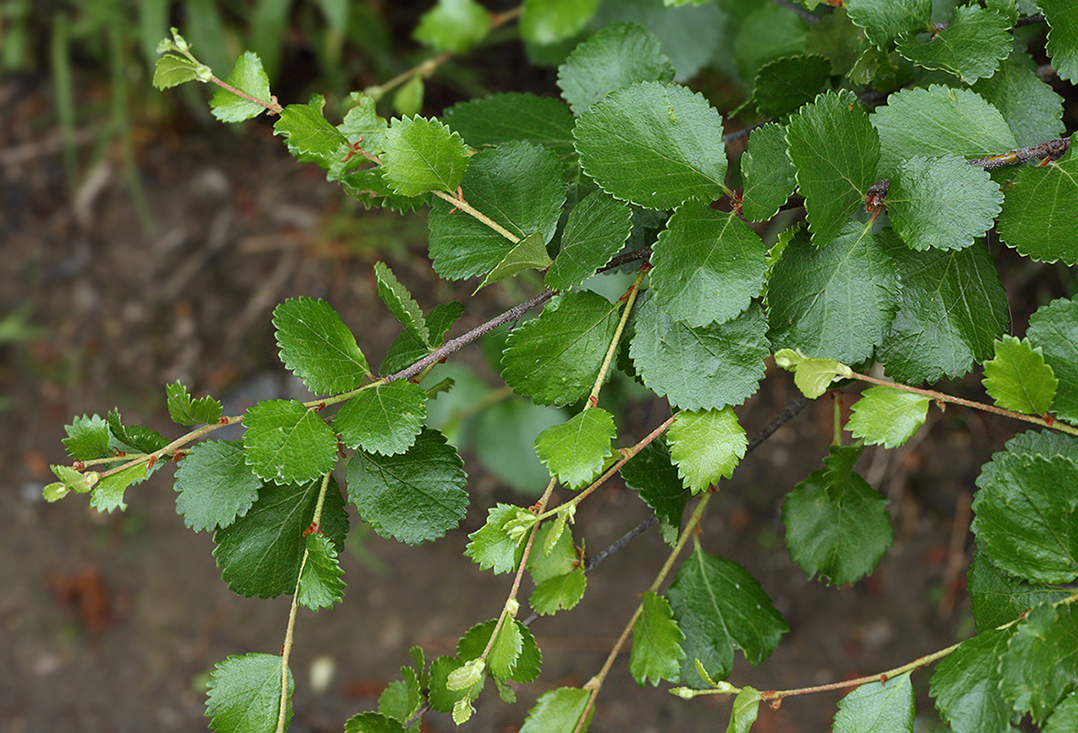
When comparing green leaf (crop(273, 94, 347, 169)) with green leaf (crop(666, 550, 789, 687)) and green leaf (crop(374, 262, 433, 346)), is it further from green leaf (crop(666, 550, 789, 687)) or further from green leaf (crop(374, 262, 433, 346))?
green leaf (crop(666, 550, 789, 687))

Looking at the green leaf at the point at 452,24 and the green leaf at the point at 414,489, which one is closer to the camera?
the green leaf at the point at 414,489

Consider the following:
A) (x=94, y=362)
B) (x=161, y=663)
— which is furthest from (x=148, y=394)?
(x=161, y=663)

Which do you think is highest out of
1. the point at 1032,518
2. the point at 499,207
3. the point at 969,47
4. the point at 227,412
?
the point at 969,47

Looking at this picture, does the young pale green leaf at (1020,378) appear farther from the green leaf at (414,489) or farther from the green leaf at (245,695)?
the green leaf at (245,695)

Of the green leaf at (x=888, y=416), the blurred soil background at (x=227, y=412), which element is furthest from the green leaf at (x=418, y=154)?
the blurred soil background at (x=227, y=412)

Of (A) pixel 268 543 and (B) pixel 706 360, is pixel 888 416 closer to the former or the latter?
(B) pixel 706 360

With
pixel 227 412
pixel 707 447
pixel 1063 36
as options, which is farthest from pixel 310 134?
Result: pixel 227 412
